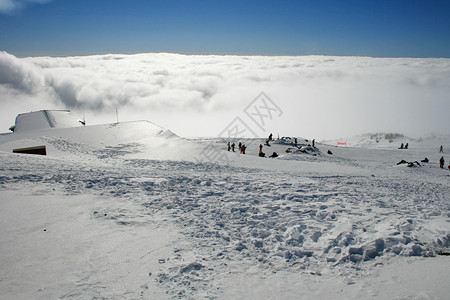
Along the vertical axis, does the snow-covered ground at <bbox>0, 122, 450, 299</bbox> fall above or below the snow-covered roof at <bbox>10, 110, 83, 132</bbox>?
below

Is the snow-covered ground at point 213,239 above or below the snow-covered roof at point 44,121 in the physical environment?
below

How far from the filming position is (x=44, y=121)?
1385 inches

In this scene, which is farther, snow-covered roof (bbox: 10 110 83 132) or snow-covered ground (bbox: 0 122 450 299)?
snow-covered roof (bbox: 10 110 83 132)

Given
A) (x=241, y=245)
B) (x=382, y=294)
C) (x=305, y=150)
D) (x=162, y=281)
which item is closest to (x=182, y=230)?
(x=241, y=245)

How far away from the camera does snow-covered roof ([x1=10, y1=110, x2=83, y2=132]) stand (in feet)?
110

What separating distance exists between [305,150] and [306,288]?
87.5 feet

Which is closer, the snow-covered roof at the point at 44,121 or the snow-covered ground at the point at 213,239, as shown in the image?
the snow-covered ground at the point at 213,239

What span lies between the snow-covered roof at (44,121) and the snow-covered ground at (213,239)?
26.0m

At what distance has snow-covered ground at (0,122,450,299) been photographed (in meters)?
4.69

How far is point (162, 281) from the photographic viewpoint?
190 inches

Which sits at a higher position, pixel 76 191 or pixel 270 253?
pixel 76 191

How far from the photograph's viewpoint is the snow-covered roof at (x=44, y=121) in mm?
33656

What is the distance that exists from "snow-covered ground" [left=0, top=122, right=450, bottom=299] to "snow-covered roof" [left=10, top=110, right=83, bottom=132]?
2603 cm

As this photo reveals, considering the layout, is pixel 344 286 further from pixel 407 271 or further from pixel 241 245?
pixel 241 245
